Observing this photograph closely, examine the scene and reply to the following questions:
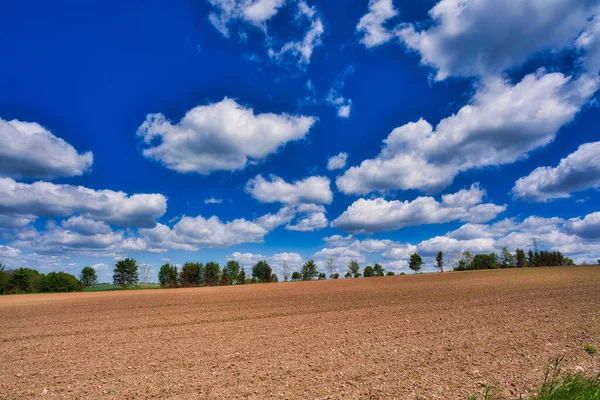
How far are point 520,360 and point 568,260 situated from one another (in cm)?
22390

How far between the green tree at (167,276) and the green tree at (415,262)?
132 meters

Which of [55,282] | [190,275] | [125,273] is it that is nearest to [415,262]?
[190,275]

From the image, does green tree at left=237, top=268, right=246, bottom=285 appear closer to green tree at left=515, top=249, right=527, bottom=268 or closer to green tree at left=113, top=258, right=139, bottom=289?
green tree at left=113, top=258, right=139, bottom=289

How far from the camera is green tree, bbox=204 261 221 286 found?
514ft

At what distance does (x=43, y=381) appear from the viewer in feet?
36.4

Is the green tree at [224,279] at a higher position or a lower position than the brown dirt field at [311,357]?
lower

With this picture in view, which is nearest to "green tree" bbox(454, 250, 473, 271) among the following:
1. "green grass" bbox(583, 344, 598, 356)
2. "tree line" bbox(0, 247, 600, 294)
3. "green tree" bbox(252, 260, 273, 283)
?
"tree line" bbox(0, 247, 600, 294)

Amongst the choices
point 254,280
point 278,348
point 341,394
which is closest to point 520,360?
point 341,394

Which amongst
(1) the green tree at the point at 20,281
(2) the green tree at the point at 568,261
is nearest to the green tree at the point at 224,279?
(1) the green tree at the point at 20,281

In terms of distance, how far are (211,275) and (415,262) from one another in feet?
380

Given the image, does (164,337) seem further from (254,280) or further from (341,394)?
(254,280)

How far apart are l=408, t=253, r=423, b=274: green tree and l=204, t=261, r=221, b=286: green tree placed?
111024mm

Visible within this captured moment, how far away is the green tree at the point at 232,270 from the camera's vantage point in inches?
6339

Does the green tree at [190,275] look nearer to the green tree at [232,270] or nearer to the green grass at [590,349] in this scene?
the green tree at [232,270]
